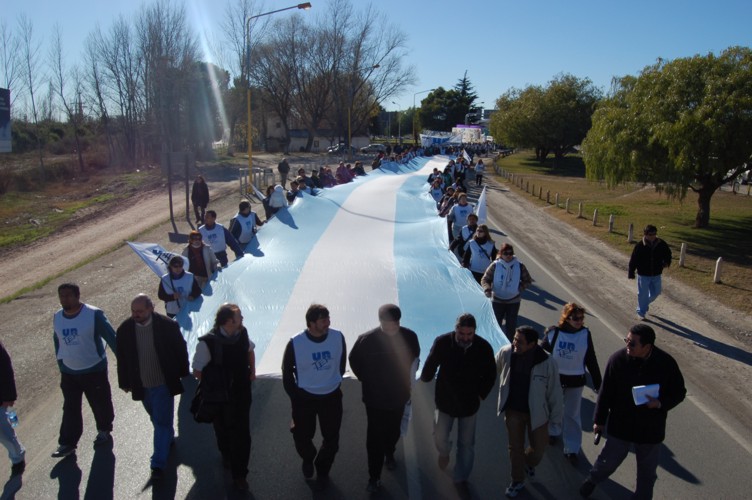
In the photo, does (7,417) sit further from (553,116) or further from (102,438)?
(553,116)

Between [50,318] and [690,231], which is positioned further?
[690,231]

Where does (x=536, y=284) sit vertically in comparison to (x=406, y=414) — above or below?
below

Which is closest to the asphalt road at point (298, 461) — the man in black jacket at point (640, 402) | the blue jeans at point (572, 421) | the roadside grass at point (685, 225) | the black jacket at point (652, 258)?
the blue jeans at point (572, 421)

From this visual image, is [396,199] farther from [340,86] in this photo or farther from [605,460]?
[340,86]

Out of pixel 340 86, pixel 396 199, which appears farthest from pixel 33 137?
pixel 396 199

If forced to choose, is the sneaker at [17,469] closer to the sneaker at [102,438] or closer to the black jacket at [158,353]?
the sneaker at [102,438]

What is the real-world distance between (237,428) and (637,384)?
328 cm

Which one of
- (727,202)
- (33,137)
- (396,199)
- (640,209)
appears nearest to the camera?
(396,199)

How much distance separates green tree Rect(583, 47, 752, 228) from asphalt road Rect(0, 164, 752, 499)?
36.1ft

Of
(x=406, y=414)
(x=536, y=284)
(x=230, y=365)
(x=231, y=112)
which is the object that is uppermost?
(x=231, y=112)

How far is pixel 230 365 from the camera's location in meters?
4.67

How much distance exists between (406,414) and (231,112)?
54.7 metres

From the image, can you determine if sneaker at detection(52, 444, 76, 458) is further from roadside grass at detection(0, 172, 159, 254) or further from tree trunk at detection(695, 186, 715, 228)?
tree trunk at detection(695, 186, 715, 228)

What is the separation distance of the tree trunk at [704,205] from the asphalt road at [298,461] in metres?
13.8
